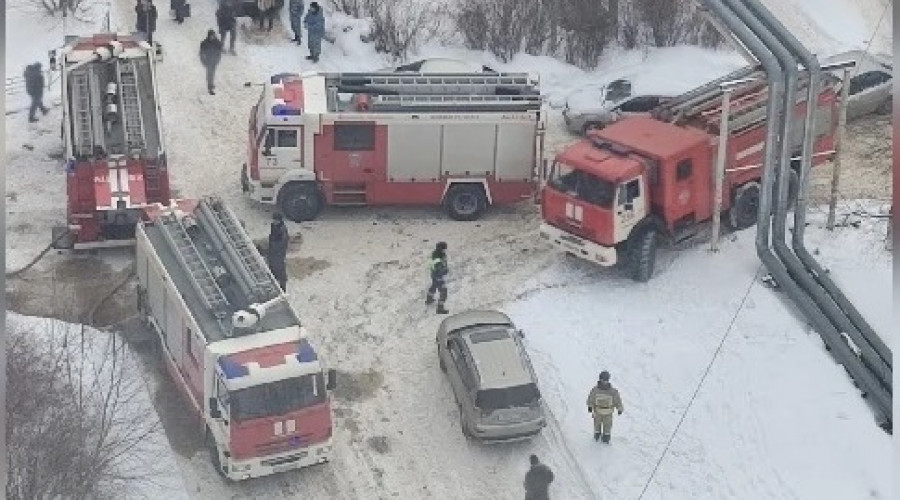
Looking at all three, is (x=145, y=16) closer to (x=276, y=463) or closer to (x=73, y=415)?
(x=73, y=415)

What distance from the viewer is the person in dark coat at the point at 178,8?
33500 millimetres

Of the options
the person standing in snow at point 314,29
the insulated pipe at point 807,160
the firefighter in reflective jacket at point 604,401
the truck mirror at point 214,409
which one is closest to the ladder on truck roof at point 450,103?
the insulated pipe at point 807,160

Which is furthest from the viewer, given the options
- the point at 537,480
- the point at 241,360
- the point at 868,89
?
the point at 868,89

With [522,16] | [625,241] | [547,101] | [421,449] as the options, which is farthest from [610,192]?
[522,16]

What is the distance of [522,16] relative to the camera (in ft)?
110

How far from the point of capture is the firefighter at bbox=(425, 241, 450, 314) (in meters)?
23.8

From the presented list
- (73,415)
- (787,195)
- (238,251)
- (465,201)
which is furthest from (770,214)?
(73,415)

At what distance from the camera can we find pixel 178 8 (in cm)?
3356

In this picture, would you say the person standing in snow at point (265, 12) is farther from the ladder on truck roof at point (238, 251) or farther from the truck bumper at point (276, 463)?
the truck bumper at point (276, 463)

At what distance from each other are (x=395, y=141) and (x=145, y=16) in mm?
8872

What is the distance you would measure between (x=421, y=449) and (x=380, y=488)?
1042mm

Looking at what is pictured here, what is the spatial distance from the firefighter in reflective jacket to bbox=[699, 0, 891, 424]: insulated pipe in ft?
13.0

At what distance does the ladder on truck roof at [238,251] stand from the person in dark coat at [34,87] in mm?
8272

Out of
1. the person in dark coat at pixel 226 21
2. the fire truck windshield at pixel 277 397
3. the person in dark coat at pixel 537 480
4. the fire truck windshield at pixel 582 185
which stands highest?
the person in dark coat at pixel 226 21
